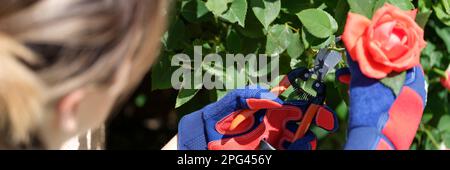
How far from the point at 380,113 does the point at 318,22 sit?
1.32 ft

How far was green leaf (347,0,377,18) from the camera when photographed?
4.00 ft

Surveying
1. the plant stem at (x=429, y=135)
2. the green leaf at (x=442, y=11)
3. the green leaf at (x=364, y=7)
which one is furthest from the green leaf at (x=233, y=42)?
the plant stem at (x=429, y=135)

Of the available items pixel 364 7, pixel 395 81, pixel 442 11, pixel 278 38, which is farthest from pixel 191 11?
pixel 395 81

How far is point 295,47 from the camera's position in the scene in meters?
1.31

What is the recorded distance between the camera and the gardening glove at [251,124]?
1.07 meters

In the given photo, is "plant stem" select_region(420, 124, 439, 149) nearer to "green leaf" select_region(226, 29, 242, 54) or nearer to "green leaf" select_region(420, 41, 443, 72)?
"green leaf" select_region(420, 41, 443, 72)

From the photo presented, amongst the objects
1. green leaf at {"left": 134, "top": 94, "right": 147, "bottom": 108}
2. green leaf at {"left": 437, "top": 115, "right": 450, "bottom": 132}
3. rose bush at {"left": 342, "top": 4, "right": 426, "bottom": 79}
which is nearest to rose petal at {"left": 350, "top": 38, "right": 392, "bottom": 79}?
rose bush at {"left": 342, "top": 4, "right": 426, "bottom": 79}

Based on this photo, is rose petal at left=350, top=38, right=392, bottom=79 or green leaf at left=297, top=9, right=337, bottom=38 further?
green leaf at left=297, top=9, right=337, bottom=38

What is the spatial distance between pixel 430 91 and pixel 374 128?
2.61 feet

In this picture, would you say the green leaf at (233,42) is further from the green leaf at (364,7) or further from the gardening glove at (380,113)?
the gardening glove at (380,113)

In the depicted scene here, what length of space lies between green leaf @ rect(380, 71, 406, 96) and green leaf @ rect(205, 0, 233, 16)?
0.41 m

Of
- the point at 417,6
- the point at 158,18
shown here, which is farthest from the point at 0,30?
the point at 417,6
